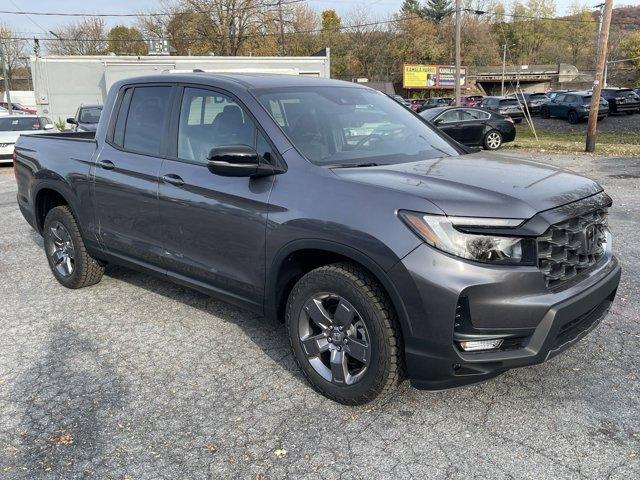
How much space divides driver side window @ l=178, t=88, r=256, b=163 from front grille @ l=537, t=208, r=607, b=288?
182 cm

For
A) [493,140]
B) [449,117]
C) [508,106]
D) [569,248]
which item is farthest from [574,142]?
[569,248]

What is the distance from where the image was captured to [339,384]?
10.5ft

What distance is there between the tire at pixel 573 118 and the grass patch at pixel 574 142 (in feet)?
10.3

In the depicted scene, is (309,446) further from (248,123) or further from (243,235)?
(248,123)

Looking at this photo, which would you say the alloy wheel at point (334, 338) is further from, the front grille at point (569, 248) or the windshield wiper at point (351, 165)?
the front grille at point (569, 248)

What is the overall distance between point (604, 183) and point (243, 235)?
33.3 feet

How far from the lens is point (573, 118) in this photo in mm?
28547

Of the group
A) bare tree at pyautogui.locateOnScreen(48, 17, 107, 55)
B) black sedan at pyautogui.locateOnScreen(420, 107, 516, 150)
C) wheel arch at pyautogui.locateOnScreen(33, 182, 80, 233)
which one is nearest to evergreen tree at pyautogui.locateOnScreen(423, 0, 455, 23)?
bare tree at pyautogui.locateOnScreen(48, 17, 107, 55)

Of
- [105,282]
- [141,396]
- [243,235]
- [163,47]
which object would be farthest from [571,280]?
[163,47]

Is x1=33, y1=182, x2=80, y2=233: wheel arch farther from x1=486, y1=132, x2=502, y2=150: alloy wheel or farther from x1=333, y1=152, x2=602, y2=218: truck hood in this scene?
x1=486, y1=132, x2=502, y2=150: alloy wheel

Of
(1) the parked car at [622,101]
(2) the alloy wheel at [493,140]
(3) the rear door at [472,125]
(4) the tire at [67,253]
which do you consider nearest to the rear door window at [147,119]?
(4) the tire at [67,253]

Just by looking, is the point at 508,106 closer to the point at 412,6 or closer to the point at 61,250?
the point at 61,250

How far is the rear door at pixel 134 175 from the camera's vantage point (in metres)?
4.18

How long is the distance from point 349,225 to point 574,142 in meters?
20.6
